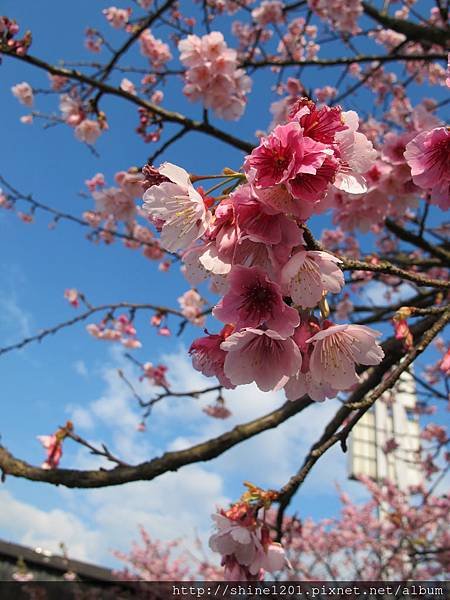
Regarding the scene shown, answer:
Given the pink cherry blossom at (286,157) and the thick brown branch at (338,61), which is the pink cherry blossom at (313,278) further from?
the thick brown branch at (338,61)

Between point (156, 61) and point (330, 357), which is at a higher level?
point (156, 61)

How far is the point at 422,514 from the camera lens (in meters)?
8.16

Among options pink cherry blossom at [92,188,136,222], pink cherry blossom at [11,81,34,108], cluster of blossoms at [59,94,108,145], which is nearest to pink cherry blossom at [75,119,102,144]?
cluster of blossoms at [59,94,108,145]

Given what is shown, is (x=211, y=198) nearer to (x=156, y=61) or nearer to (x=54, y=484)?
(x=54, y=484)

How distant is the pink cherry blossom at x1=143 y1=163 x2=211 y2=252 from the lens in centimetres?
90

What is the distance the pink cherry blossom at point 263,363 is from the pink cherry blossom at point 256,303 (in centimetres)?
6

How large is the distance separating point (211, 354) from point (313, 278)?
0.29 metres

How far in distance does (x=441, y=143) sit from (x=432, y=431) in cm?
774

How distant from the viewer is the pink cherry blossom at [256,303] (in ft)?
2.81

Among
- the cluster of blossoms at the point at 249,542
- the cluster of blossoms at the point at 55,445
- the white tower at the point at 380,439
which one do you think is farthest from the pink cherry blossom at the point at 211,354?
the white tower at the point at 380,439

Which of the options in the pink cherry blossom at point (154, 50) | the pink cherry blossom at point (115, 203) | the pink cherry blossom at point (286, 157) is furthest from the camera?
the pink cherry blossom at point (154, 50)

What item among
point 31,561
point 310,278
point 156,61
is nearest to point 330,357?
point 310,278

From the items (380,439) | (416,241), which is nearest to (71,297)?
A: (416,241)

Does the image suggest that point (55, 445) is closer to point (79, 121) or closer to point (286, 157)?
point (286, 157)
